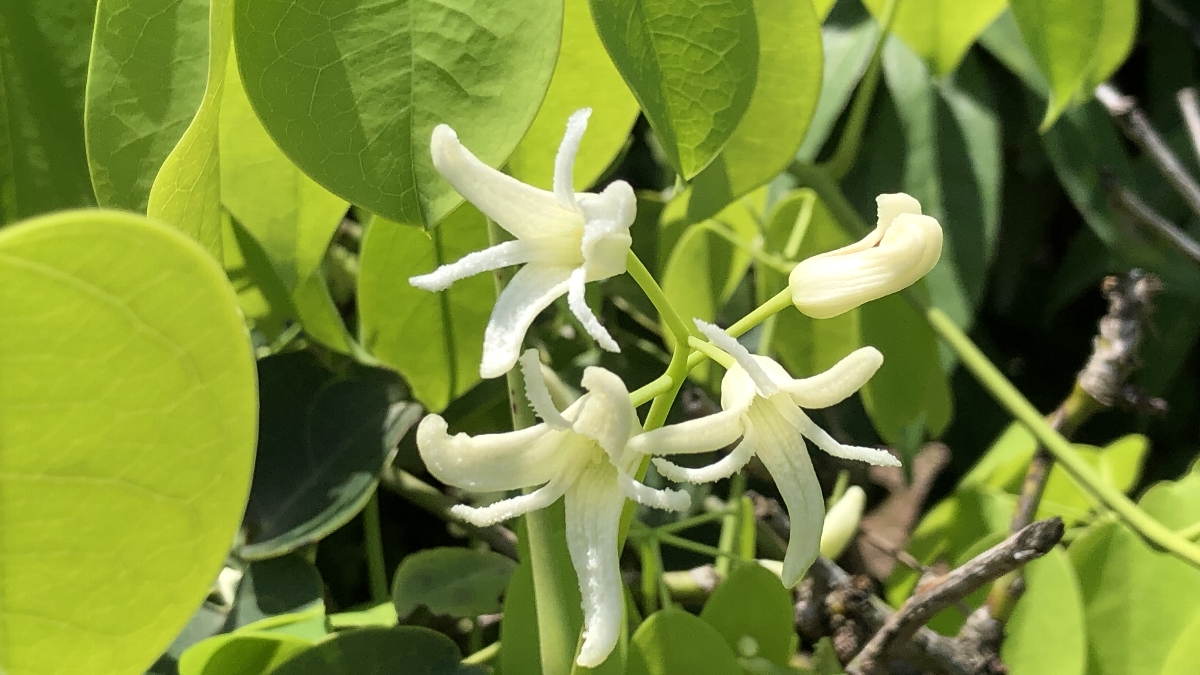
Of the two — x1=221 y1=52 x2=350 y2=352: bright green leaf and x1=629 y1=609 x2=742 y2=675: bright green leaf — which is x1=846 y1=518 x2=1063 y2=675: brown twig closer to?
x1=629 y1=609 x2=742 y2=675: bright green leaf

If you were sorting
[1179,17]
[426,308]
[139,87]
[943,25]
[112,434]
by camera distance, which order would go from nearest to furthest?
1. [112,434]
2. [139,87]
3. [426,308]
4. [943,25]
5. [1179,17]

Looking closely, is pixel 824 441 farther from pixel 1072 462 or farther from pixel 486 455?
pixel 1072 462

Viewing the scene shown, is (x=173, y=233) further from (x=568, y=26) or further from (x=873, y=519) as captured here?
(x=873, y=519)

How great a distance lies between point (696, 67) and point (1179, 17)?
717 mm

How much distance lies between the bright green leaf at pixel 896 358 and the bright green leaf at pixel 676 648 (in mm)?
255

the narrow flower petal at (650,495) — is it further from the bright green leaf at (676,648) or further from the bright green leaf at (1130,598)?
the bright green leaf at (1130,598)

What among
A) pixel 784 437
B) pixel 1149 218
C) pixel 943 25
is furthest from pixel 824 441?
pixel 1149 218

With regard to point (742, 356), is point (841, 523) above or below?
below

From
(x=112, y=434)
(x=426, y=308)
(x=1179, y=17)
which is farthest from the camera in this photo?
(x=1179, y=17)

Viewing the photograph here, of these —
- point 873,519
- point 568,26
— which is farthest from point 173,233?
point 873,519

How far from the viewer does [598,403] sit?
0.19 m

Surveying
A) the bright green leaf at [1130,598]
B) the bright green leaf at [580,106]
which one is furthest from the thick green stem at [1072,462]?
the bright green leaf at [580,106]

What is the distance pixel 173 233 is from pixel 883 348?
430 millimetres

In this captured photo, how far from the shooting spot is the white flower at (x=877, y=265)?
0.20 metres
